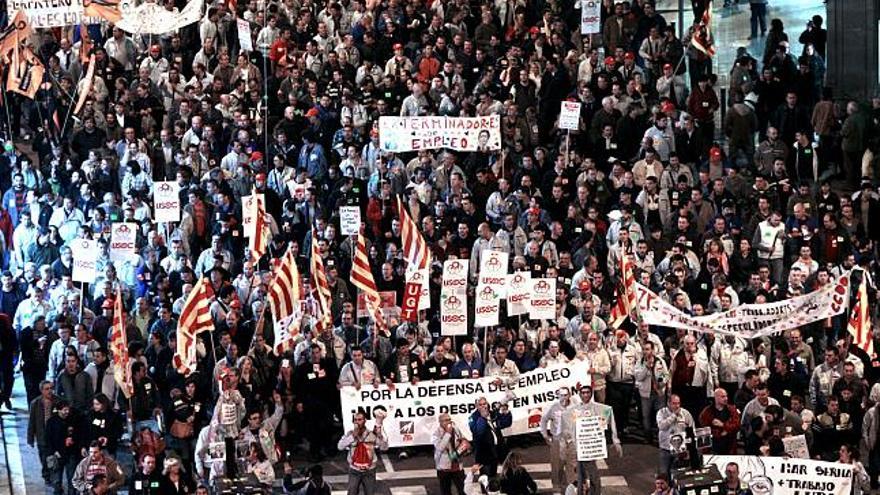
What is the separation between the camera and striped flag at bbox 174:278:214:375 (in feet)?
109

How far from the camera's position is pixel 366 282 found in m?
34.9

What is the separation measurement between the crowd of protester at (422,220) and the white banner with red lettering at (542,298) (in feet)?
1.47

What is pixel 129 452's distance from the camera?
34625 millimetres

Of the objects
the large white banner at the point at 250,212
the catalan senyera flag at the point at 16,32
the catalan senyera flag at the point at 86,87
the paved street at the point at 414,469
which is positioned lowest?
the paved street at the point at 414,469

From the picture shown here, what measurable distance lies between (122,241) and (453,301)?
515cm

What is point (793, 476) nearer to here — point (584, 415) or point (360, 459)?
point (584, 415)

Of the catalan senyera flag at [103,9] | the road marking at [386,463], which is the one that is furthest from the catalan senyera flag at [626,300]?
the catalan senyera flag at [103,9]

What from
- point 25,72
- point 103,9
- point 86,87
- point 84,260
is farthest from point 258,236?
point 103,9

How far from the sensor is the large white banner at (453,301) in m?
34.8

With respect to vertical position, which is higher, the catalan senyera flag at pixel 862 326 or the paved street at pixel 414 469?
the catalan senyera flag at pixel 862 326

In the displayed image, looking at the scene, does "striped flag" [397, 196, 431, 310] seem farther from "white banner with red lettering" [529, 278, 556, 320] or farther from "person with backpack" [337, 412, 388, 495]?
"person with backpack" [337, 412, 388, 495]

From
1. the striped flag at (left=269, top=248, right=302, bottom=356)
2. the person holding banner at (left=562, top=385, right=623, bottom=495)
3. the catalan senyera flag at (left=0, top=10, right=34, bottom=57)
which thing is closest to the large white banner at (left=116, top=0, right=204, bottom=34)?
the catalan senyera flag at (left=0, top=10, right=34, bottom=57)

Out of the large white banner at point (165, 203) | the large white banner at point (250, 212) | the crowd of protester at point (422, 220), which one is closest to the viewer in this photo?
the crowd of protester at point (422, 220)

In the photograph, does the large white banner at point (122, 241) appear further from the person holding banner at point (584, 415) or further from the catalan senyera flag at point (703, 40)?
the catalan senyera flag at point (703, 40)
